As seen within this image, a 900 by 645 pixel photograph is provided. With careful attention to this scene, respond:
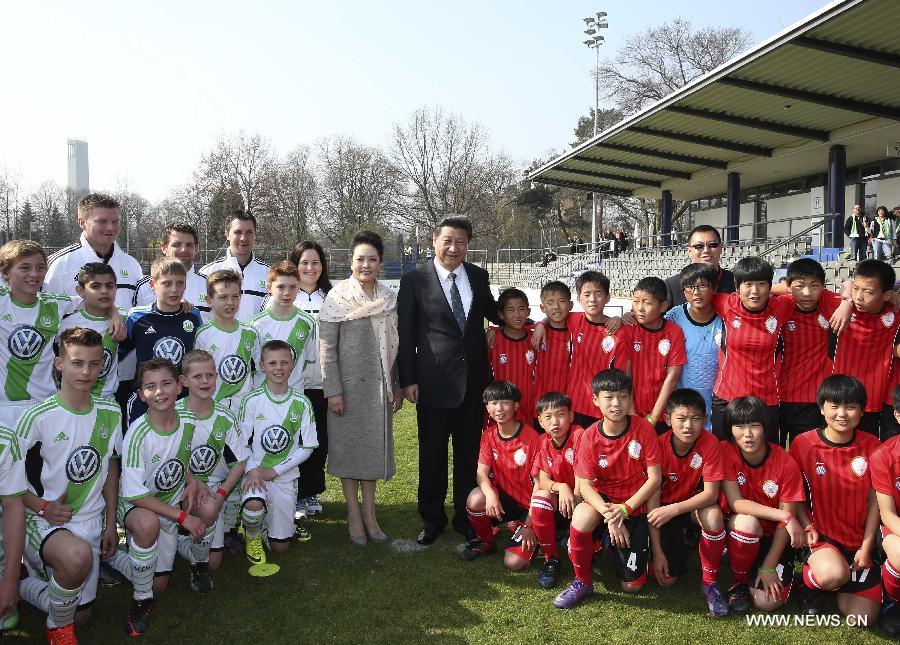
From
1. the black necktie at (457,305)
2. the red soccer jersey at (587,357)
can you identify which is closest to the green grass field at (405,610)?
the red soccer jersey at (587,357)

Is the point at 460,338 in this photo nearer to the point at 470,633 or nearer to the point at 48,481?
the point at 470,633

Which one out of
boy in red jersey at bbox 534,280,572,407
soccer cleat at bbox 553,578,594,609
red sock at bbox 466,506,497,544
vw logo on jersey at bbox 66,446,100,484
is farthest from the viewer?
boy in red jersey at bbox 534,280,572,407

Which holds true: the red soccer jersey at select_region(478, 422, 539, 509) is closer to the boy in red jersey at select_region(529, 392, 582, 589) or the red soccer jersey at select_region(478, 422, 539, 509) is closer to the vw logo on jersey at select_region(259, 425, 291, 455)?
the boy in red jersey at select_region(529, 392, 582, 589)

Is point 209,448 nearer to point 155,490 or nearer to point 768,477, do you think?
point 155,490

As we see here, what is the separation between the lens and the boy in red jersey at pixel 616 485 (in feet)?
12.9

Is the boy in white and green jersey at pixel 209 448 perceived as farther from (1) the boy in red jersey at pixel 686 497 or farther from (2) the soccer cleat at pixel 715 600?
(2) the soccer cleat at pixel 715 600

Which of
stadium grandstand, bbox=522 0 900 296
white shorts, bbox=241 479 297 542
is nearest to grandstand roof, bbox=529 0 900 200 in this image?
stadium grandstand, bbox=522 0 900 296

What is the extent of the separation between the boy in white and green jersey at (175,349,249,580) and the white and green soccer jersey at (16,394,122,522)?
0.48m

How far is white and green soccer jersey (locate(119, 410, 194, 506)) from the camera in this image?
12.4 feet

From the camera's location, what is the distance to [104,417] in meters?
3.77

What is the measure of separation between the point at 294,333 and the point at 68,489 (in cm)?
182

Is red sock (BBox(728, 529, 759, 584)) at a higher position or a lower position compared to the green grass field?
higher

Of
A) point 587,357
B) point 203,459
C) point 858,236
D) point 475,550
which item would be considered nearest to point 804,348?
point 587,357

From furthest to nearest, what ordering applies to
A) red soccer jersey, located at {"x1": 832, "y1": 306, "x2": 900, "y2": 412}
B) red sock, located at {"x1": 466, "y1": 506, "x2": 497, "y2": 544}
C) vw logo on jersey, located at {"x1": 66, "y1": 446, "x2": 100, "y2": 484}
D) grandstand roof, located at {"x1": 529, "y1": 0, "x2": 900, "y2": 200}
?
grandstand roof, located at {"x1": 529, "y1": 0, "x2": 900, "y2": 200} → red sock, located at {"x1": 466, "y1": 506, "x2": 497, "y2": 544} → red soccer jersey, located at {"x1": 832, "y1": 306, "x2": 900, "y2": 412} → vw logo on jersey, located at {"x1": 66, "y1": 446, "x2": 100, "y2": 484}
